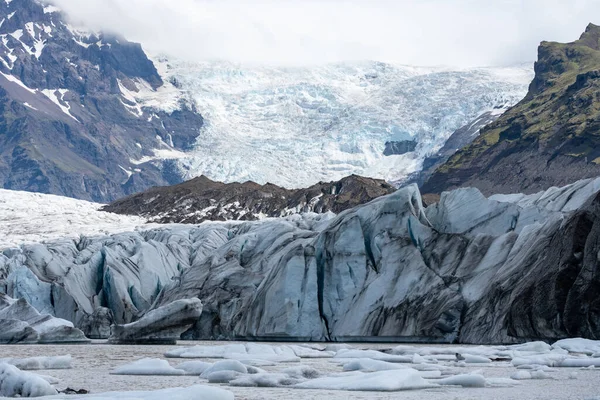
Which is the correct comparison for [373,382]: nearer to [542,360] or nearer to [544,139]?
[542,360]

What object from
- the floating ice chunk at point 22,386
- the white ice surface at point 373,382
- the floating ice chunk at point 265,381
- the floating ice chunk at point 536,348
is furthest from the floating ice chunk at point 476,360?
the floating ice chunk at point 22,386

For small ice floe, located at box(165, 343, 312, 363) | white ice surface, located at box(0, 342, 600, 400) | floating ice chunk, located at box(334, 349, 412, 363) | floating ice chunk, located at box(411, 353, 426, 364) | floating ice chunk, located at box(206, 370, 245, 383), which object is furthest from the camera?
small ice floe, located at box(165, 343, 312, 363)

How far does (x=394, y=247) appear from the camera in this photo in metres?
38.3

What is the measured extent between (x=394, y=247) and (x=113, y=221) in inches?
2703

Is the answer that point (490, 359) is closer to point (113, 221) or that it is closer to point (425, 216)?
point (425, 216)

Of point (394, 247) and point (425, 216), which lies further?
point (425, 216)

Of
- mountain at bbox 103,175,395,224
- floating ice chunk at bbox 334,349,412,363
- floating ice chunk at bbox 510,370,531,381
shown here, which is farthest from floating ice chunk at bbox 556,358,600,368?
mountain at bbox 103,175,395,224

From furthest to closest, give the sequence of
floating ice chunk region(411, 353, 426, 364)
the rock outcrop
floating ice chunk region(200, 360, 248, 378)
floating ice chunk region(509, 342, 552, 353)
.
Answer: the rock outcrop
floating ice chunk region(509, 342, 552, 353)
floating ice chunk region(411, 353, 426, 364)
floating ice chunk region(200, 360, 248, 378)

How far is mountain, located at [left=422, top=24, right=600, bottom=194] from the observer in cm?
15238

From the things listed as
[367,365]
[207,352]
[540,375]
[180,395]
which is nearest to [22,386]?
[180,395]

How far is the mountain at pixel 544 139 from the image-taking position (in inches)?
5999

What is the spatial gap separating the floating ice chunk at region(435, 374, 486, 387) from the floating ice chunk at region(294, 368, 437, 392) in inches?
24.3

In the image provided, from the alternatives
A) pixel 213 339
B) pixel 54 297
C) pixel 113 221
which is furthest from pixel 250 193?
pixel 213 339

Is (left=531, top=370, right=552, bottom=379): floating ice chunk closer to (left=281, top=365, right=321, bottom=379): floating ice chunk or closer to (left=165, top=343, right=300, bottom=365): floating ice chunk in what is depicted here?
(left=281, top=365, right=321, bottom=379): floating ice chunk
